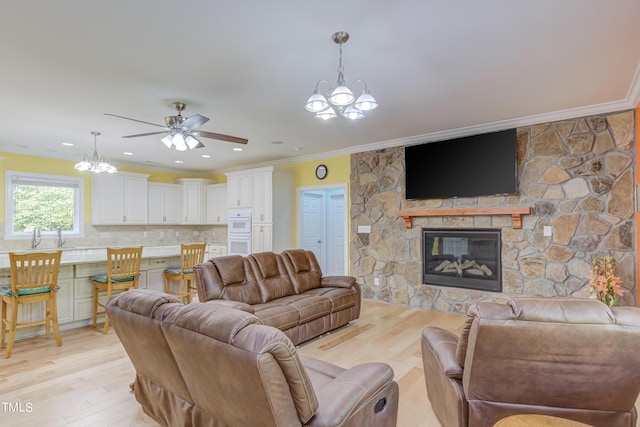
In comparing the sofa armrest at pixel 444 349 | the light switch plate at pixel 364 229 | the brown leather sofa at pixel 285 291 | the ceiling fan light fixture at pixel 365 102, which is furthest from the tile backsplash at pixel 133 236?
the sofa armrest at pixel 444 349

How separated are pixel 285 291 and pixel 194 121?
2.14 m

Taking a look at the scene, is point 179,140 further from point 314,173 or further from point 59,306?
point 314,173

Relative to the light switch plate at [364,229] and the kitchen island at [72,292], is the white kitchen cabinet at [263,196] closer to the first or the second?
the light switch plate at [364,229]

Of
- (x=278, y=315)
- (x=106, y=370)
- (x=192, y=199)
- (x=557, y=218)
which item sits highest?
(x=192, y=199)

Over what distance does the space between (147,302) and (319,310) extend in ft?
7.52

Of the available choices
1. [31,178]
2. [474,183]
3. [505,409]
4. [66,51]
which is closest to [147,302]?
[505,409]

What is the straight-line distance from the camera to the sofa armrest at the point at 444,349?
1758 millimetres

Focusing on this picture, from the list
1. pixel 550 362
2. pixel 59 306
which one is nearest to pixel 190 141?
pixel 59 306

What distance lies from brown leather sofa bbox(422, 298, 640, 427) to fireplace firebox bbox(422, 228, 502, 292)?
3249 mm

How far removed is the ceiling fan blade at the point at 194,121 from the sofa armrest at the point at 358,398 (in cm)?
262

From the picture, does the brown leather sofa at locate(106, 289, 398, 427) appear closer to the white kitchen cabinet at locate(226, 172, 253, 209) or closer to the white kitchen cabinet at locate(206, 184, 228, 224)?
the white kitchen cabinet at locate(226, 172, 253, 209)

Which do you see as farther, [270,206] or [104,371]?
[270,206]

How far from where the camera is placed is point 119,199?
22.7 ft

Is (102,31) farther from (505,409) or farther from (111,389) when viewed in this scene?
(505,409)
